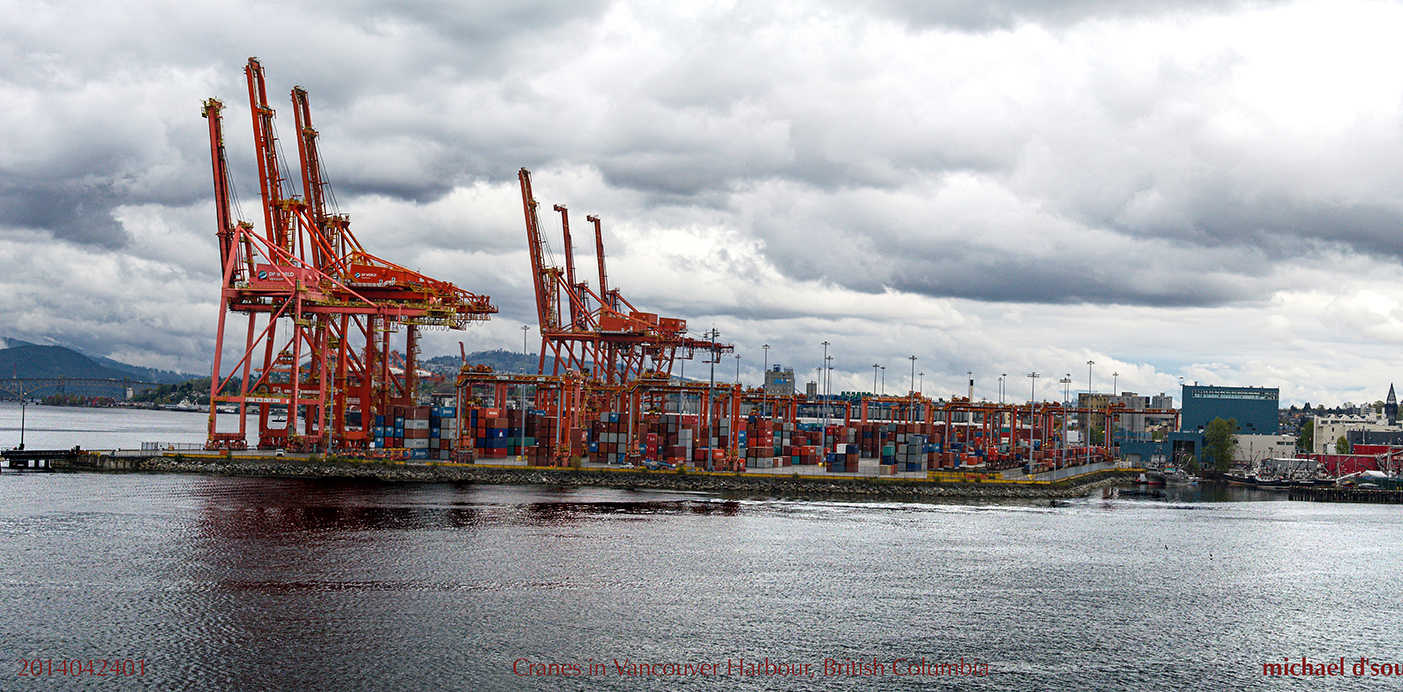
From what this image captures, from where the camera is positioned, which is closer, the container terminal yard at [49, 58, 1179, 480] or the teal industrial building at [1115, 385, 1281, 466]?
the container terminal yard at [49, 58, 1179, 480]

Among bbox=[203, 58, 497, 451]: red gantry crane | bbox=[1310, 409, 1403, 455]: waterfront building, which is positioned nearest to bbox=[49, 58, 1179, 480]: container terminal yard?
bbox=[203, 58, 497, 451]: red gantry crane

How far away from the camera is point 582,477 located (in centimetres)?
7244

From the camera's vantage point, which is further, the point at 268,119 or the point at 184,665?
the point at 268,119

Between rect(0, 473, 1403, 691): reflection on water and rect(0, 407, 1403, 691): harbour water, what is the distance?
0.14m

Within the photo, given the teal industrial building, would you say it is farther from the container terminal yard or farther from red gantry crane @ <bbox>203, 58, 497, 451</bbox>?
red gantry crane @ <bbox>203, 58, 497, 451</bbox>

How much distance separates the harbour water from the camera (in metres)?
26.4

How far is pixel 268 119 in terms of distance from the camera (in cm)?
7719

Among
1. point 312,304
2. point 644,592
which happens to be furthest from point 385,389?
point 644,592

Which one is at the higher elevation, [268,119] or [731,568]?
[268,119]

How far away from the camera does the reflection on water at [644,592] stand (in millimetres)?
27031

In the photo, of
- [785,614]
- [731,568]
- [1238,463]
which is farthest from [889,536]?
[1238,463]

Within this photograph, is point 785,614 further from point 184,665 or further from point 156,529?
point 156,529

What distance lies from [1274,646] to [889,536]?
2002 cm

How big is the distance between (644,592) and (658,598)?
0.96 m
